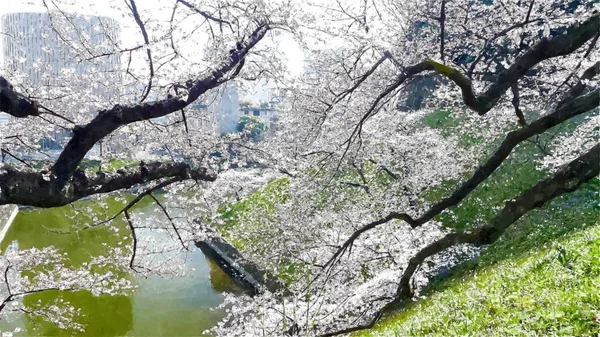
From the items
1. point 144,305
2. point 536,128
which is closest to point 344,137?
point 536,128

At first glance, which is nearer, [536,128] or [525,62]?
[525,62]

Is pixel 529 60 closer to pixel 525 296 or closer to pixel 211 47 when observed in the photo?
pixel 525 296

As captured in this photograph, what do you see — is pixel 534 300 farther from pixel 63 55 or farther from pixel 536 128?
pixel 63 55

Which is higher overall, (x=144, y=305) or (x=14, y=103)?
(x=144, y=305)

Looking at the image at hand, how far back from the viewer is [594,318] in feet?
8.04

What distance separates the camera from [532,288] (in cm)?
378

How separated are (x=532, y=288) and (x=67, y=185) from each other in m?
4.03

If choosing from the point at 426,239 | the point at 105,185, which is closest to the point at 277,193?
the point at 426,239

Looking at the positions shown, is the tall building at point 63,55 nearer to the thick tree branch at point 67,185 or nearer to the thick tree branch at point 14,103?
A: the thick tree branch at point 67,185

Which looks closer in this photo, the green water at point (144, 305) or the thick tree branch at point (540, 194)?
the thick tree branch at point (540, 194)

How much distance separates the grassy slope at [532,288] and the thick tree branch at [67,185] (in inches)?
120

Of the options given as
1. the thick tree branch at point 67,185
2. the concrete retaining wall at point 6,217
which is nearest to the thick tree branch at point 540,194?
the thick tree branch at point 67,185

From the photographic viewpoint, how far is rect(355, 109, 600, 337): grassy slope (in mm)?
2778

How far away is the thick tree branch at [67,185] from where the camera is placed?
8.98ft
